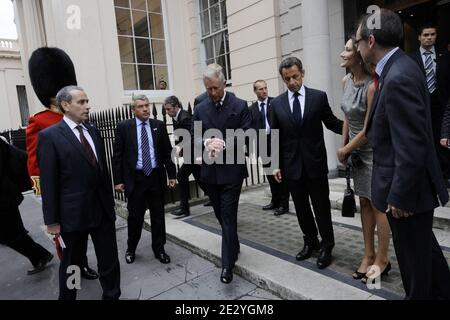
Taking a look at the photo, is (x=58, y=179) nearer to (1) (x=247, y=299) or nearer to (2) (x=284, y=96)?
(1) (x=247, y=299)

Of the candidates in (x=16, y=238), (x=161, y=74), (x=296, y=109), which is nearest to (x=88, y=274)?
(x=16, y=238)

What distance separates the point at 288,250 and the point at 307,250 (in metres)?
0.33

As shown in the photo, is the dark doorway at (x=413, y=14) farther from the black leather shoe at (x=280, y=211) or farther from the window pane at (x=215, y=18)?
the window pane at (x=215, y=18)

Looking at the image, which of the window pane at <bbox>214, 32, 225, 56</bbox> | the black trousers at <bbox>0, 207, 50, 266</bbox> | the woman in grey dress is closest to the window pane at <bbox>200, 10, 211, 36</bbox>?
the window pane at <bbox>214, 32, 225, 56</bbox>

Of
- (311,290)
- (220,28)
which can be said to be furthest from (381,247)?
(220,28)

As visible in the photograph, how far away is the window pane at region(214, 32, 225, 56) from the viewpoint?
10125mm

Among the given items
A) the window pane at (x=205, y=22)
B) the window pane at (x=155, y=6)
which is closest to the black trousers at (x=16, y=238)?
the window pane at (x=205, y=22)

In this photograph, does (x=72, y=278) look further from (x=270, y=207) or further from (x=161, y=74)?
(x=161, y=74)

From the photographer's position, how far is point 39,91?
13.0ft

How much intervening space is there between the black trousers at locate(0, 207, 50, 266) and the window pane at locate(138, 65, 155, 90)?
26.4ft

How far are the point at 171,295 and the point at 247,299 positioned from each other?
0.73 m

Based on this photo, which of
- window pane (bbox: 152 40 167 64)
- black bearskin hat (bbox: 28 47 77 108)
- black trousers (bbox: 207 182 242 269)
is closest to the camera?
black trousers (bbox: 207 182 242 269)

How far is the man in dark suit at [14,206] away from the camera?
4180 millimetres

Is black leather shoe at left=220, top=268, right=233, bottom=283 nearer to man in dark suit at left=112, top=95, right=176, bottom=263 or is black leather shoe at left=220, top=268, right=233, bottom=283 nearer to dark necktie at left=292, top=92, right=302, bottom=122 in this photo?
man in dark suit at left=112, top=95, right=176, bottom=263
